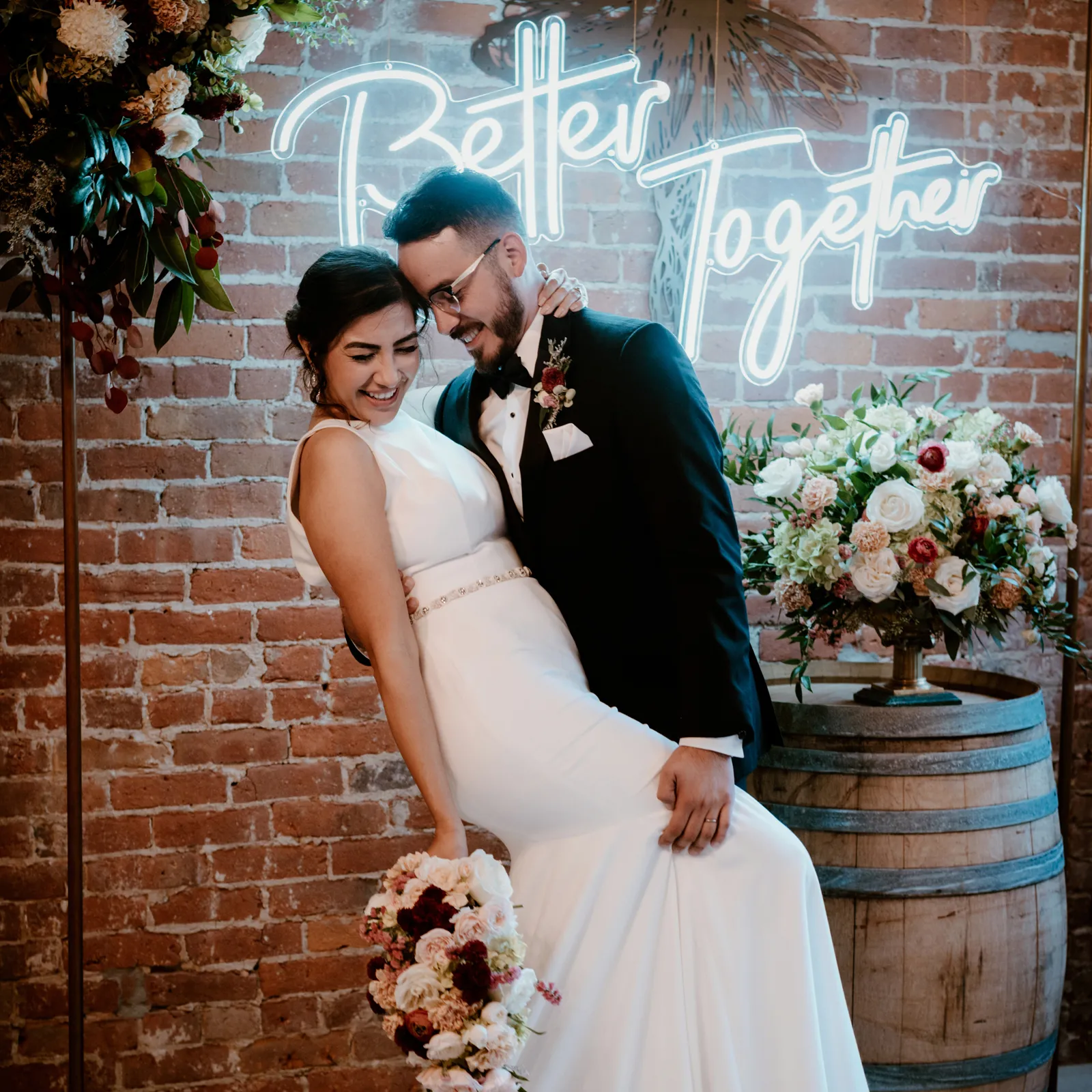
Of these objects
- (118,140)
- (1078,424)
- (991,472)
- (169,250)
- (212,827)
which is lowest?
(212,827)

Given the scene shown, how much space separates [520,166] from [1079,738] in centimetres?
198

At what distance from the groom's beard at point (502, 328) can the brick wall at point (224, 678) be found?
69 centimetres

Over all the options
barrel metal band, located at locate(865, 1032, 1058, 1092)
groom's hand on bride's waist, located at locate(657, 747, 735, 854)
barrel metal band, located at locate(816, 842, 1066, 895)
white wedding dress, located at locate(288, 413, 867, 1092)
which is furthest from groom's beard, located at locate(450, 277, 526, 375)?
barrel metal band, located at locate(865, 1032, 1058, 1092)

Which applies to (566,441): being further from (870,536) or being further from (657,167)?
(657,167)

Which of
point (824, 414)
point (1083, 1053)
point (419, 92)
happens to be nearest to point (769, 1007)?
point (824, 414)

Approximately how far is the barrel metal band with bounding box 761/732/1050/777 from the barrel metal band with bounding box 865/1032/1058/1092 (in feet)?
1.63

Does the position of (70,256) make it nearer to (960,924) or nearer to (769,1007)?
(769,1007)

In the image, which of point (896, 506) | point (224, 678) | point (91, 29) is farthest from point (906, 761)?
point (91, 29)

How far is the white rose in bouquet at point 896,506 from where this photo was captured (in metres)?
1.94

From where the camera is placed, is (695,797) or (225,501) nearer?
(695,797)

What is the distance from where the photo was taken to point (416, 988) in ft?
4.64

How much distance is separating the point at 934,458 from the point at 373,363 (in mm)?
1034

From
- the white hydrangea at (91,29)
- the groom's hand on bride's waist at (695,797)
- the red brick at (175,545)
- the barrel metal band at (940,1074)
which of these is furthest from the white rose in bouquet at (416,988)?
the white hydrangea at (91,29)

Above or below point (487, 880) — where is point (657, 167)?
above
